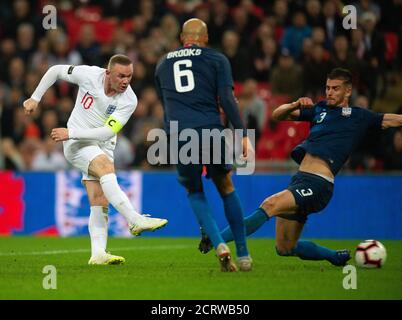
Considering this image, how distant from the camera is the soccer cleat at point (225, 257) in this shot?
7488 millimetres

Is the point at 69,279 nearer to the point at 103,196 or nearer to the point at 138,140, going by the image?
the point at 103,196

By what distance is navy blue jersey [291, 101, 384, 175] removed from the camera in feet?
28.0

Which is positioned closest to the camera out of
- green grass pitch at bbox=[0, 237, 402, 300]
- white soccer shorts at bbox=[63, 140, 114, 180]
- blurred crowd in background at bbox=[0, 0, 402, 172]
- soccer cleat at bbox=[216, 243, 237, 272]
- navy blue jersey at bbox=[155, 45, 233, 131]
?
green grass pitch at bbox=[0, 237, 402, 300]

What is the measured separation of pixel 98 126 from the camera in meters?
8.98

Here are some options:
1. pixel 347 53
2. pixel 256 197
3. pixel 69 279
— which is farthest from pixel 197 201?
pixel 347 53

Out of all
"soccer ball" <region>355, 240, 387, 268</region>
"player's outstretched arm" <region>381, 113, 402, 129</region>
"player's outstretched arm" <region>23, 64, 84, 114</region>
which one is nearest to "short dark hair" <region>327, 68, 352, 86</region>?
"player's outstretched arm" <region>381, 113, 402, 129</region>

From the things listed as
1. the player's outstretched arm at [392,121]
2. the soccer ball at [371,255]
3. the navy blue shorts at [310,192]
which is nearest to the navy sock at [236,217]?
the navy blue shorts at [310,192]

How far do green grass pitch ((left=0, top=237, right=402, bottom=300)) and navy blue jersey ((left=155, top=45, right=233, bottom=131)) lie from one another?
1.36 meters

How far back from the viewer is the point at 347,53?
1412cm

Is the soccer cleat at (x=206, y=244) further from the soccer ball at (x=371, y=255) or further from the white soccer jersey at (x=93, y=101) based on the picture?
the white soccer jersey at (x=93, y=101)

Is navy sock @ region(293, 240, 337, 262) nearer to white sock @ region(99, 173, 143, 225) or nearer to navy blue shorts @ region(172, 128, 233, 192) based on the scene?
navy blue shorts @ region(172, 128, 233, 192)

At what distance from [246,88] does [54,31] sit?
437 cm

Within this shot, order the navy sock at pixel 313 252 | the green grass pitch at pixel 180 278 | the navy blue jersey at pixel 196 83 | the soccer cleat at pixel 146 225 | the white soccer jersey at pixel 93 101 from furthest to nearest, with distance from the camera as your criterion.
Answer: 1. the white soccer jersey at pixel 93 101
2. the navy sock at pixel 313 252
3. the soccer cleat at pixel 146 225
4. the navy blue jersey at pixel 196 83
5. the green grass pitch at pixel 180 278

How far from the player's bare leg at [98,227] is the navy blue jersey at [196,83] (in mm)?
1585
